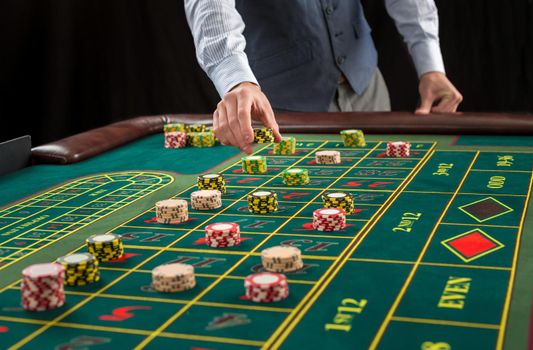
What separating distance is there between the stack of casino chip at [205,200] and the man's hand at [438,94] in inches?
61.3

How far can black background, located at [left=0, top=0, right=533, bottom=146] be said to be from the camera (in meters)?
6.02

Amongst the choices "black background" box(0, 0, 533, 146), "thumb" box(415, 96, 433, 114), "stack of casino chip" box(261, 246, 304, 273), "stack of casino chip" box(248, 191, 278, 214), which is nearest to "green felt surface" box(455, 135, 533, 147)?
"thumb" box(415, 96, 433, 114)

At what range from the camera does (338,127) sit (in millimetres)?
3533

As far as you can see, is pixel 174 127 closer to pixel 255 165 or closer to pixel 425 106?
pixel 255 165

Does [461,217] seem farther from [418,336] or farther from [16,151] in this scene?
[16,151]

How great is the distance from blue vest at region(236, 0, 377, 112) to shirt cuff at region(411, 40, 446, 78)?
0.96 ft

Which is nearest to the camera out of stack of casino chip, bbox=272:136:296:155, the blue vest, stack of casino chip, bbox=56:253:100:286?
stack of casino chip, bbox=56:253:100:286

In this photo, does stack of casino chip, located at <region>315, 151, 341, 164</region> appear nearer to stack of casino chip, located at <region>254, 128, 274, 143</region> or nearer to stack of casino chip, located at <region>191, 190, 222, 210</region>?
stack of casino chip, located at <region>254, 128, 274, 143</region>

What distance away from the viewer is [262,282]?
5.19ft

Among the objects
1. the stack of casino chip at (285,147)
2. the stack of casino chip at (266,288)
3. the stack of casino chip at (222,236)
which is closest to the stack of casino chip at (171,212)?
the stack of casino chip at (222,236)

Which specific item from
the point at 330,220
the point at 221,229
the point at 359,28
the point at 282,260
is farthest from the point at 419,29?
the point at 282,260

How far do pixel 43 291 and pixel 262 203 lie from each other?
2.71 ft

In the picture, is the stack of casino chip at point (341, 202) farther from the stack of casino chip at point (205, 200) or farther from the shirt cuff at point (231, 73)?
the shirt cuff at point (231, 73)

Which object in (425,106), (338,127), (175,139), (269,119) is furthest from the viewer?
(425,106)
